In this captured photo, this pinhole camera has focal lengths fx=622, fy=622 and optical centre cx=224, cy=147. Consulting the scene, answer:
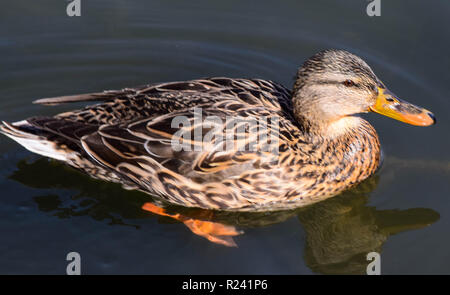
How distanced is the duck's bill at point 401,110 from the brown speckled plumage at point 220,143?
A: 151mm

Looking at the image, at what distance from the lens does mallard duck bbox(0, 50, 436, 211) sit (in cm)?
609

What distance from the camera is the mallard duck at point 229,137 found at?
6.09 meters

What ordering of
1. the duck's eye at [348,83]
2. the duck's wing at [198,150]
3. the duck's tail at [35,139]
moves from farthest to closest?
the duck's tail at [35,139] < the duck's eye at [348,83] < the duck's wing at [198,150]

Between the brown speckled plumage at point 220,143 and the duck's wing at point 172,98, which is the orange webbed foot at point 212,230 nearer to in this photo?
the brown speckled plumage at point 220,143

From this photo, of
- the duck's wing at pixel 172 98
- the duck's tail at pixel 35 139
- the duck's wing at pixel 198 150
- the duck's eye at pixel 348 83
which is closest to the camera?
the duck's wing at pixel 198 150

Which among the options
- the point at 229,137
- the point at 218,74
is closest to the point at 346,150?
the point at 229,137

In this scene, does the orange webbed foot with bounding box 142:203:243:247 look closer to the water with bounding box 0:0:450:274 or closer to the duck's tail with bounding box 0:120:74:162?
the water with bounding box 0:0:450:274

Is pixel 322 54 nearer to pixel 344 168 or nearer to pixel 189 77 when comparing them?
pixel 344 168

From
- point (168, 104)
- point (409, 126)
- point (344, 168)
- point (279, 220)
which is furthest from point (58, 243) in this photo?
point (409, 126)

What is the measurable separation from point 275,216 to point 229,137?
1060 mm

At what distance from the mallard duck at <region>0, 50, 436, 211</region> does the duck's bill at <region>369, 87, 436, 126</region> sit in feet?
0.03

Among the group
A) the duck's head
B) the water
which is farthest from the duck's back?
the water

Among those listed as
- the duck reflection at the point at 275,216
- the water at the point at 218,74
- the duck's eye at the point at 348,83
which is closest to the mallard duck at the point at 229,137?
the duck's eye at the point at 348,83
